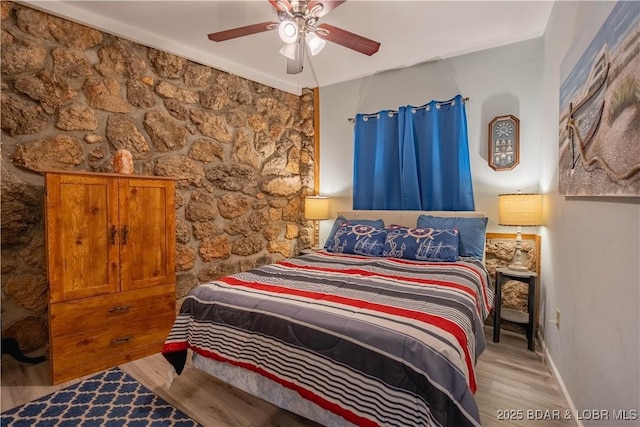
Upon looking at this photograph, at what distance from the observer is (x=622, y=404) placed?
3.78 feet

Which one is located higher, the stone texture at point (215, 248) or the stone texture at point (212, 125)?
the stone texture at point (212, 125)

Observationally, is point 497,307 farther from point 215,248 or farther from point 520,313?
point 215,248

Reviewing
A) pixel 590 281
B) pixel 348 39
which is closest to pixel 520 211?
pixel 590 281

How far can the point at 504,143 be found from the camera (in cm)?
311

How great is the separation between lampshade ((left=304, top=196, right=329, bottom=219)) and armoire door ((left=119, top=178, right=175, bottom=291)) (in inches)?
67.2

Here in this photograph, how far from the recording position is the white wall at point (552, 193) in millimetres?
1190

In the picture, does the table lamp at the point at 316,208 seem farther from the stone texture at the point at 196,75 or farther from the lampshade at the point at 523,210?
the lampshade at the point at 523,210

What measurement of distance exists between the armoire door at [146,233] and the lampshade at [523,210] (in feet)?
9.24

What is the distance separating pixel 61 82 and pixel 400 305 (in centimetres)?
289

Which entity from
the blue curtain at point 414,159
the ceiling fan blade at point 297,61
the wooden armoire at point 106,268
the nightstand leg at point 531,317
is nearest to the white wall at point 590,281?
the nightstand leg at point 531,317

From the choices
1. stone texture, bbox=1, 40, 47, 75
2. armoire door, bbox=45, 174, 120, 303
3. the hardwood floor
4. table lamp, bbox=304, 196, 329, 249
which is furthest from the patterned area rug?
table lamp, bbox=304, 196, 329, 249

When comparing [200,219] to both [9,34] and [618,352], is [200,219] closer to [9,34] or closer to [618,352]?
[9,34]

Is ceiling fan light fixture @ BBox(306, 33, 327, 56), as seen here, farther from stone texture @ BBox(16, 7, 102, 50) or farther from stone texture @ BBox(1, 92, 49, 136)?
stone texture @ BBox(1, 92, 49, 136)

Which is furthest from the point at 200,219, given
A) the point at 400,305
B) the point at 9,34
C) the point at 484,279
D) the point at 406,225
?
the point at 484,279
